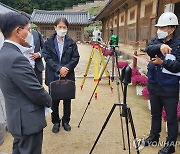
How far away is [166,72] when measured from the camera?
8.29 ft

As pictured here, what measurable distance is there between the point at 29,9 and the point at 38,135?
146ft

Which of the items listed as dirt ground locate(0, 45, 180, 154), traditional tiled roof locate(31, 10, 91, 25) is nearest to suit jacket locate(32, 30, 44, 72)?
dirt ground locate(0, 45, 180, 154)

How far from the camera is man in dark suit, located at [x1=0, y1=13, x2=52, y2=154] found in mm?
1636

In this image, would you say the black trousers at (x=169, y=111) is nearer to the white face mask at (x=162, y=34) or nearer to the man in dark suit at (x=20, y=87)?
the white face mask at (x=162, y=34)

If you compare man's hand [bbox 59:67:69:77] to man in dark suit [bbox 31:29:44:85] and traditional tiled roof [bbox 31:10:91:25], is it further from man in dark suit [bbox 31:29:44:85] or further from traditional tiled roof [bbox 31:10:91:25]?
traditional tiled roof [bbox 31:10:91:25]

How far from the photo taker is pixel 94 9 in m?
53.3

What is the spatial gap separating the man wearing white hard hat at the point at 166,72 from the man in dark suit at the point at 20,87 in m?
1.38

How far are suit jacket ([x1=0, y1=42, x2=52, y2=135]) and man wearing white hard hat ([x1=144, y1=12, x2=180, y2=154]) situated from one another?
4.53 feet

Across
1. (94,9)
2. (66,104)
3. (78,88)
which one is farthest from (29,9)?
(66,104)

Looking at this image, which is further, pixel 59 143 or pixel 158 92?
pixel 59 143

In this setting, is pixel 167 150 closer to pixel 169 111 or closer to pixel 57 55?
pixel 169 111

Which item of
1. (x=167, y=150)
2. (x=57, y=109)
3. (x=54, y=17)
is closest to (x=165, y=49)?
Result: (x=167, y=150)

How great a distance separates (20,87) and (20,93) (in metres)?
0.08

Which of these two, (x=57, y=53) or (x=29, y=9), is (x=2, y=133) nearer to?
(x=57, y=53)
